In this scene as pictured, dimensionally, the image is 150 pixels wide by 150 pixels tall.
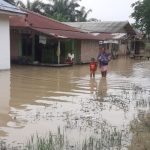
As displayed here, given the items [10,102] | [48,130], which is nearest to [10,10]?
[10,102]

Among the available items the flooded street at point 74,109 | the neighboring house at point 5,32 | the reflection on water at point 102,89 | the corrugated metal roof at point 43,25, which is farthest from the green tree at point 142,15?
the flooded street at point 74,109

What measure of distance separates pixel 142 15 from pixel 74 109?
4147cm

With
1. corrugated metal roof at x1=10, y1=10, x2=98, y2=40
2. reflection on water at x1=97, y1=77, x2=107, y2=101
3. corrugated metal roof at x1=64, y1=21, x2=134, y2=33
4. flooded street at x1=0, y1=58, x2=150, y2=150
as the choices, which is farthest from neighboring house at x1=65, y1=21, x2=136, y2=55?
flooded street at x1=0, y1=58, x2=150, y2=150

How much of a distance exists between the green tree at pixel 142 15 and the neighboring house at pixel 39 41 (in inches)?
903

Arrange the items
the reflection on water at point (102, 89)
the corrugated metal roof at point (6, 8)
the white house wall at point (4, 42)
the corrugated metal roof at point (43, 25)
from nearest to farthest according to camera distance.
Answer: the reflection on water at point (102, 89) < the corrugated metal roof at point (6, 8) < the white house wall at point (4, 42) < the corrugated metal roof at point (43, 25)

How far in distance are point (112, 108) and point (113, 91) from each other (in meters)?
3.74

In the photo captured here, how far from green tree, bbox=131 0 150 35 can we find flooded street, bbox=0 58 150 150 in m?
33.8

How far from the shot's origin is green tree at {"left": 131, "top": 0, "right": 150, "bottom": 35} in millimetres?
50438

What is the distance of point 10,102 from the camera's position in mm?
12117

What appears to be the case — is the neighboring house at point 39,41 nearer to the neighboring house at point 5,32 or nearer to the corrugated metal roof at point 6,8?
the neighboring house at point 5,32

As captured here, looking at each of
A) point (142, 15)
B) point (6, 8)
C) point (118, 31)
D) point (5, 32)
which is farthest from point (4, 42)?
point (142, 15)

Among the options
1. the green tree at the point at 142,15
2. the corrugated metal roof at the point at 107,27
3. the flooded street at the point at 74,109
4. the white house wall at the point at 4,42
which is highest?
the green tree at the point at 142,15

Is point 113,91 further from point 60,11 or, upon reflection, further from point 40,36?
point 60,11

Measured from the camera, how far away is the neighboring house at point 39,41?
2583 centimetres
